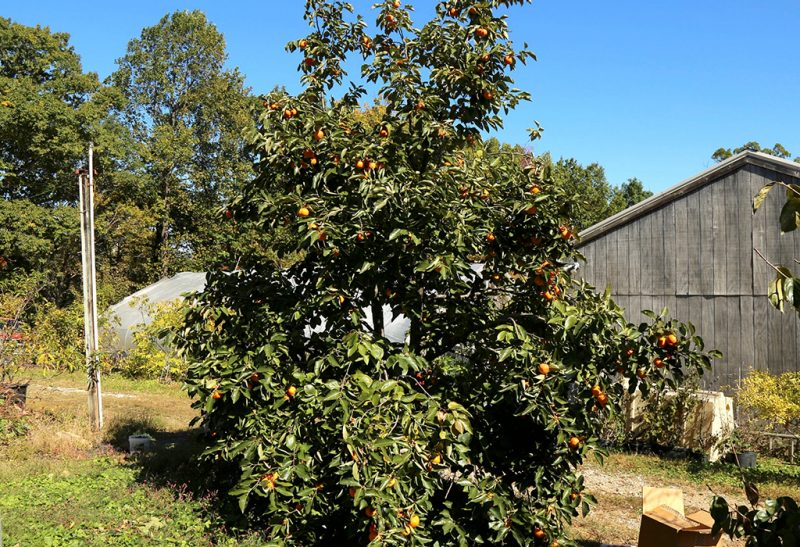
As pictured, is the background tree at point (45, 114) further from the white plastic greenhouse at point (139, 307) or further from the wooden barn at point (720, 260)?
the wooden barn at point (720, 260)

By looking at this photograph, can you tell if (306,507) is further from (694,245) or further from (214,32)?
(214,32)

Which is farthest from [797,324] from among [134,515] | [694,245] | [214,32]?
[214,32]

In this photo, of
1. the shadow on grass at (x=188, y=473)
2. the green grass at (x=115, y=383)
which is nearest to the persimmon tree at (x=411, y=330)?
the shadow on grass at (x=188, y=473)

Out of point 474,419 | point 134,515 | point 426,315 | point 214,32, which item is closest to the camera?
point 474,419

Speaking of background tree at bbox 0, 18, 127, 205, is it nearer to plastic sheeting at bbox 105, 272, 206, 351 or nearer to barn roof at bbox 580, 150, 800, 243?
plastic sheeting at bbox 105, 272, 206, 351

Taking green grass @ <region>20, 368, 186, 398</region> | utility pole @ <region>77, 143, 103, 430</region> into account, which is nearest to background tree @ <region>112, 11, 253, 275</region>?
green grass @ <region>20, 368, 186, 398</region>

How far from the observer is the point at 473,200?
209 inches

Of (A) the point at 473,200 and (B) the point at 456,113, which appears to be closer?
(A) the point at 473,200

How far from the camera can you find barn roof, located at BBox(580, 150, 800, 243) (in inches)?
414

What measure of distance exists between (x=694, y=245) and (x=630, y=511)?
5388mm

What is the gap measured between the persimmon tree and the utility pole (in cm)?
426

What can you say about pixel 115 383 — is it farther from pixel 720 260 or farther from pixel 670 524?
pixel 670 524

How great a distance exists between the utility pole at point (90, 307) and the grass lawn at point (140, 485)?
1.11ft

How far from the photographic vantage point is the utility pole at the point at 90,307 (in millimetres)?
9242
